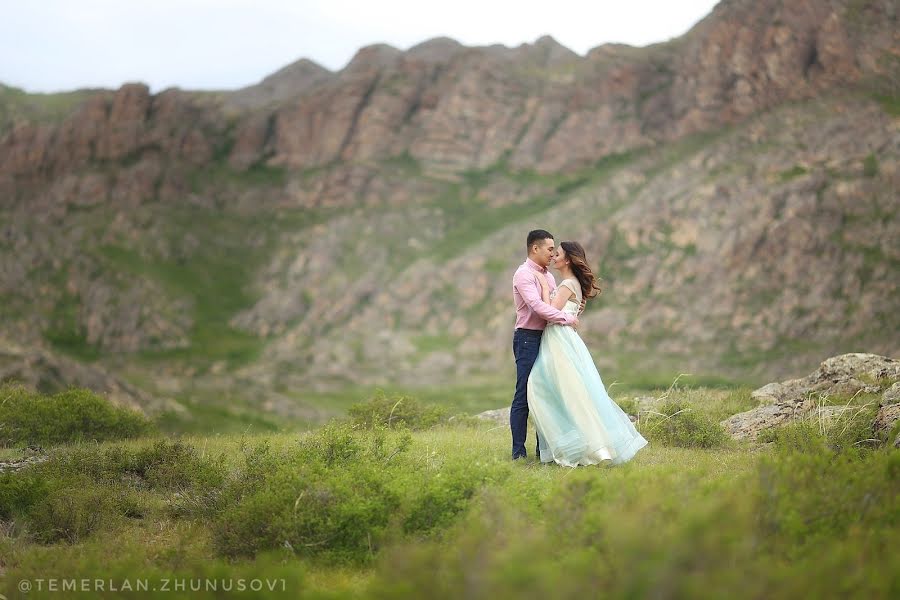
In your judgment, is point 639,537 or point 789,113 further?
point 789,113

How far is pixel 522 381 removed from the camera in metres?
11.5

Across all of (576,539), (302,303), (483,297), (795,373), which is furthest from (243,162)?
(576,539)

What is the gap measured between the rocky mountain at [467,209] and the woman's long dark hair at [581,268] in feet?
191

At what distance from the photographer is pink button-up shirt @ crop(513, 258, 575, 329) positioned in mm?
11172

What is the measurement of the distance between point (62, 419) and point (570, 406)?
1070 centimetres

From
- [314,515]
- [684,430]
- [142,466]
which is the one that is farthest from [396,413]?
[314,515]

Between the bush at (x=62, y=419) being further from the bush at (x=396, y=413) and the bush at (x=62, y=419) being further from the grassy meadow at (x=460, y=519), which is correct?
the bush at (x=396, y=413)

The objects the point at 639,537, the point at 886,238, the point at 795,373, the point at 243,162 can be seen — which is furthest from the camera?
the point at 243,162

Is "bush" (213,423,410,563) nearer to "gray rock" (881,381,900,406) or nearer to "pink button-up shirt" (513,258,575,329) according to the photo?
"pink button-up shirt" (513,258,575,329)

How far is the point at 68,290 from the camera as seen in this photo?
10538 centimetres

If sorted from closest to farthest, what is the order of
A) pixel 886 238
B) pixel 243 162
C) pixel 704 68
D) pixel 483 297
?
1. pixel 886 238
2. pixel 483 297
3. pixel 704 68
4. pixel 243 162

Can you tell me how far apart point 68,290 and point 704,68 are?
3447 inches

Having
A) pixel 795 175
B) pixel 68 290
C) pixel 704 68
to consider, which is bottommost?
pixel 68 290

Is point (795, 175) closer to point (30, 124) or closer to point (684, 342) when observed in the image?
point (684, 342)
